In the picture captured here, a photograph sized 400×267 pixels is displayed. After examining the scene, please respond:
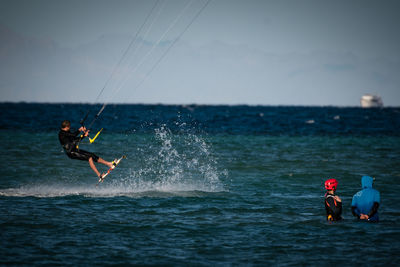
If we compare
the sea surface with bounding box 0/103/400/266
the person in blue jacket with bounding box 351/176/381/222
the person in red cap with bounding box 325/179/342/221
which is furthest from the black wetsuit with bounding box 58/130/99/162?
the person in blue jacket with bounding box 351/176/381/222

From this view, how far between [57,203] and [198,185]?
20.1 feet

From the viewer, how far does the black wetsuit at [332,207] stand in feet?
38.2

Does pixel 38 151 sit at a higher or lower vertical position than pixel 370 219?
higher

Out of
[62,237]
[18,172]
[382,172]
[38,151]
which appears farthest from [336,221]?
[38,151]

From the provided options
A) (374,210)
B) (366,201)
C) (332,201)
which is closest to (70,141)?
(332,201)

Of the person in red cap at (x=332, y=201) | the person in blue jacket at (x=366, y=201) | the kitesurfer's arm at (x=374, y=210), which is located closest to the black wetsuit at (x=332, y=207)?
the person in red cap at (x=332, y=201)

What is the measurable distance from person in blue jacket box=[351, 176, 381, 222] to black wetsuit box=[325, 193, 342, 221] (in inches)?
16.3

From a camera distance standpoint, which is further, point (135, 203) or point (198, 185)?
point (198, 185)

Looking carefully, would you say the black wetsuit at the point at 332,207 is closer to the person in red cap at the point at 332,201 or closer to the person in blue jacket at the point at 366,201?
the person in red cap at the point at 332,201

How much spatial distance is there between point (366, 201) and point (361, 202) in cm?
13

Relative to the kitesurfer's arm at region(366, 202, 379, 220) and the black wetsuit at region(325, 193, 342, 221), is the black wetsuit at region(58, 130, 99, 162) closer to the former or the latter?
the black wetsuit at region(325, 193, 342, 221)

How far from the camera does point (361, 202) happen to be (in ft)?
37.6

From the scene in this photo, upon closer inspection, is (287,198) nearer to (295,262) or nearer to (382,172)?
(295,262)

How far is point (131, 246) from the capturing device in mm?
9961
